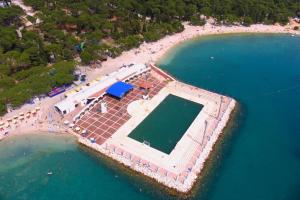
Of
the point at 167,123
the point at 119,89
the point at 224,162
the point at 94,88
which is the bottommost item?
the point at 224,162

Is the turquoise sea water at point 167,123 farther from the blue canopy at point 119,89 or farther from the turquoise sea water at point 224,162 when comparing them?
the blue canopy at point 119,89

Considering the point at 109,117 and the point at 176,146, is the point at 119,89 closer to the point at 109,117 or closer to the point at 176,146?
the point at 109,117

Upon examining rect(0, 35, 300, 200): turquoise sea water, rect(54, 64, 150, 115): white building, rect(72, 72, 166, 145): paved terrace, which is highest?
rect(54, 64, 150, 115): white building

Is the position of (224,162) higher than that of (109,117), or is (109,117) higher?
(109,117)

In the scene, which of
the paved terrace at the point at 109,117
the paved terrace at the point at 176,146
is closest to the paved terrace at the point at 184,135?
the paved terrace at the point at 176,146

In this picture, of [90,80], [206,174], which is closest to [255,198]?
[206,174]

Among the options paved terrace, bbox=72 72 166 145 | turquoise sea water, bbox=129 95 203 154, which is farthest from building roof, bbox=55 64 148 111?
turquoise sea water, bbox=129 95 203 154

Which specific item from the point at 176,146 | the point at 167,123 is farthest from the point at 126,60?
the point at 176,146

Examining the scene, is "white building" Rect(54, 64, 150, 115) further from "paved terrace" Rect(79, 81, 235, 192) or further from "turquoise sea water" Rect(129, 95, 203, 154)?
"turquoise sea water" Rect(129, 95, 203, 154)
